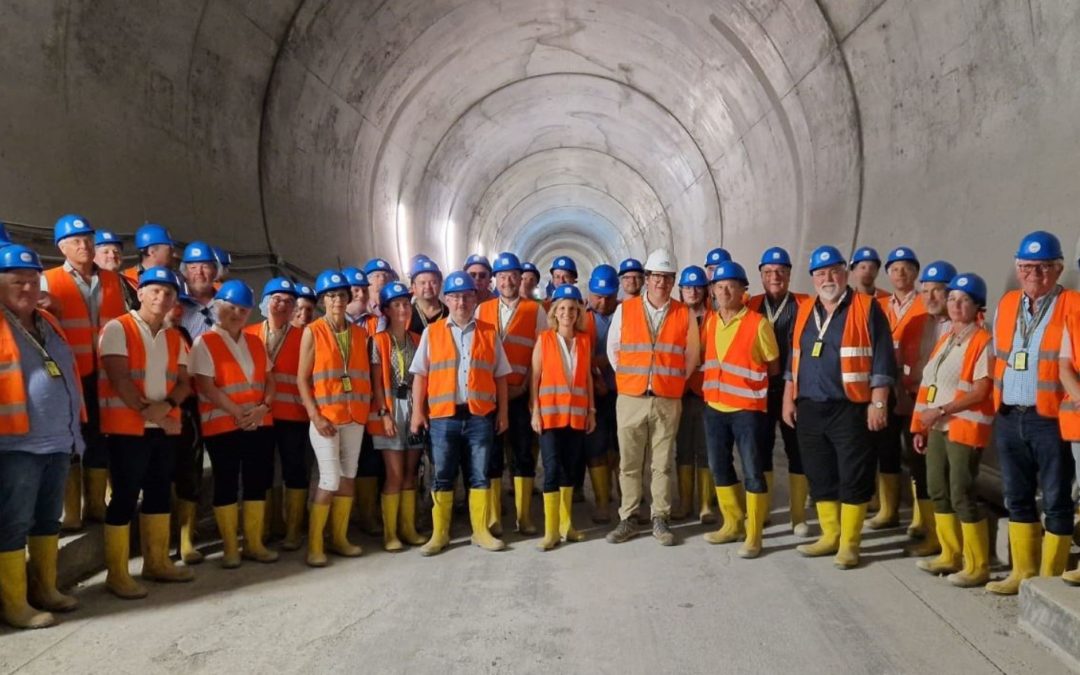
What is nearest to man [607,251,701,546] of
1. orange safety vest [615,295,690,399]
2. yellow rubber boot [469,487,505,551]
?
orange safety vest [615,295,690,399]

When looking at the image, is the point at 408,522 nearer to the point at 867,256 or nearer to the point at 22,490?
the point at 22,490

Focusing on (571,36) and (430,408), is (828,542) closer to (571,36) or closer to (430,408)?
(430,408)

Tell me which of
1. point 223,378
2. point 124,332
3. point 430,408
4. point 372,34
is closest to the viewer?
point 124,332

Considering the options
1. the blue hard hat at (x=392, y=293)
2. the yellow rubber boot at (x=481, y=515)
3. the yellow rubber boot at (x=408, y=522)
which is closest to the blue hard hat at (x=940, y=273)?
the yellow rubber boot at (x=481, y=515)

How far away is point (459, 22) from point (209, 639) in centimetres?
887

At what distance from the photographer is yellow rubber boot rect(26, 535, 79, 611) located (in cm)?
395

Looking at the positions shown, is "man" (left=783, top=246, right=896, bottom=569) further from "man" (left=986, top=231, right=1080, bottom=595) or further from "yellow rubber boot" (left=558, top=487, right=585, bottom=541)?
"yellow rubber boot" (left=558, top=487, right=585, bottom=541)

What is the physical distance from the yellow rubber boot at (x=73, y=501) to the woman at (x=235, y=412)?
0.81m

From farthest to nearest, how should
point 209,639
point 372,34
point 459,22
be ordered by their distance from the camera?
point 459,22 < point 372,34 < point 209,639

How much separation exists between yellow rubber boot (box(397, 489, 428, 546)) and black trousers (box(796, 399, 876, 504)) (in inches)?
105

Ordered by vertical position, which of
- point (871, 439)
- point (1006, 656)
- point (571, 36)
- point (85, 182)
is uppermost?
point (571, 36)

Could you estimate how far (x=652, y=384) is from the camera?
532 cm

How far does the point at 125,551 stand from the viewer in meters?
4.27

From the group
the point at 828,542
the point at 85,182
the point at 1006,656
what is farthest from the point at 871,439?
the point at 85,182
